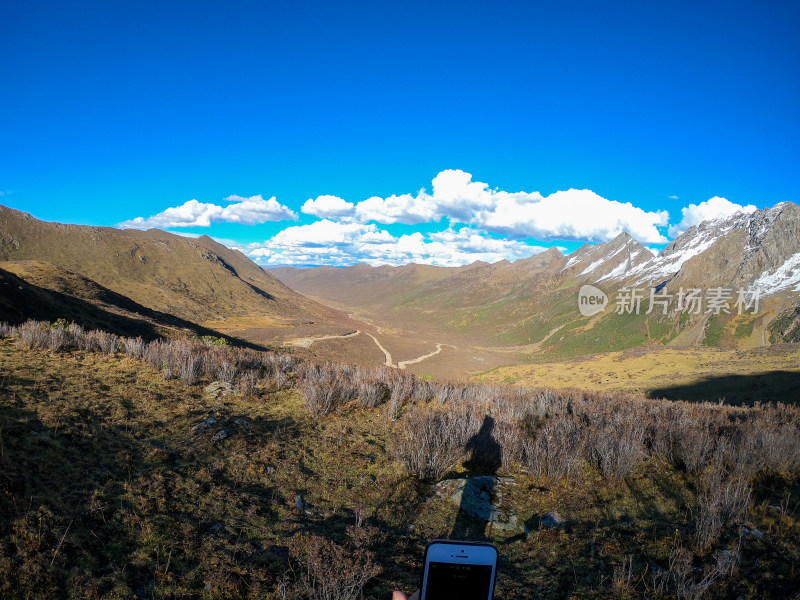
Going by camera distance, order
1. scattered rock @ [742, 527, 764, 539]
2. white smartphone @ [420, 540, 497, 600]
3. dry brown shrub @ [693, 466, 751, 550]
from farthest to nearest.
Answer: scattered rock @ [742, 527, 764, 539], dry brown shrub @ [693, 466, 751, 550], white smartphone @ [420, 540, 497, 600]

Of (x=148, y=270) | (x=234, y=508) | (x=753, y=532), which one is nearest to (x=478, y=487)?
(x=753, y=532)

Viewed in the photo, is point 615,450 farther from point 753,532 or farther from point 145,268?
point 145,268

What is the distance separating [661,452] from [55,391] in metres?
10.3

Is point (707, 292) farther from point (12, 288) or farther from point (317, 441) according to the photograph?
point (12, 288)

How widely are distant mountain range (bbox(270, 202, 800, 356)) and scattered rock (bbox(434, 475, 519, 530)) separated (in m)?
57.1

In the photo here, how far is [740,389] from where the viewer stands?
22.4 meters

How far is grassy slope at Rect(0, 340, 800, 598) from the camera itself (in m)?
3.01

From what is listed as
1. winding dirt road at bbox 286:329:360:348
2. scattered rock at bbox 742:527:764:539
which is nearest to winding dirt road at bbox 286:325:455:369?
winding dirt road at bbox 286:329:360:348

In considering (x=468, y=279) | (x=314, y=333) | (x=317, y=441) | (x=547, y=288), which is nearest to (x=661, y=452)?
(x=317, y=441)

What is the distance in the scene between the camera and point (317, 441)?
616cm

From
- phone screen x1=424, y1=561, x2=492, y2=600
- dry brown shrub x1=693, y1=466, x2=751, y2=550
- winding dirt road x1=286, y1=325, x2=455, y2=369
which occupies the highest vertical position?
phone screen x1=424, y1=561, x2=492, y2=600

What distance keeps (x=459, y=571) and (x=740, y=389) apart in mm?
29022

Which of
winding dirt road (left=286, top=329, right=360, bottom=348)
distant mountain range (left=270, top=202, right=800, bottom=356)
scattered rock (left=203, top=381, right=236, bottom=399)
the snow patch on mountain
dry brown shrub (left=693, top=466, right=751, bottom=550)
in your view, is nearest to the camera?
dry brown shrub (left=693, top=466, right=751, bottom=550)

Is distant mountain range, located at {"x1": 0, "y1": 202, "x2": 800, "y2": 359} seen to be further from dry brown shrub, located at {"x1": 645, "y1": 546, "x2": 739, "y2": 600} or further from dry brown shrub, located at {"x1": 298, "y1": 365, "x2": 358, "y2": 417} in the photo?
dry brown shrub, located at {"x1": 645, "y1": 546, "x2": 739, "y2": 600}
